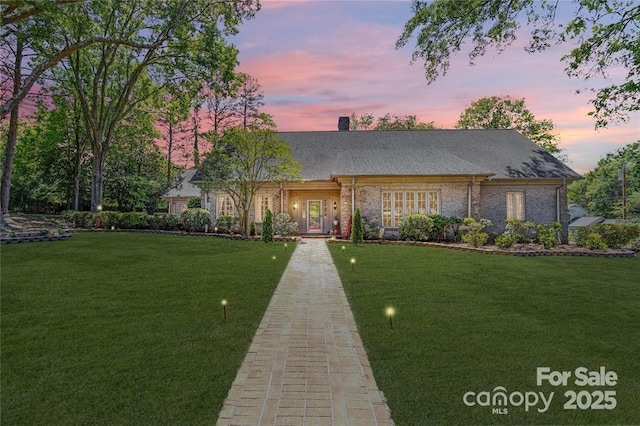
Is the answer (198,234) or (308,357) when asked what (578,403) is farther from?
(198,234)

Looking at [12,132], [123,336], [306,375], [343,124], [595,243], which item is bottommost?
[306,375]

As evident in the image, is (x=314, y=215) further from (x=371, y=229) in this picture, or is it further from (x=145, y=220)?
(x=145, y=220)

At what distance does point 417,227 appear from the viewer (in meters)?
17.1

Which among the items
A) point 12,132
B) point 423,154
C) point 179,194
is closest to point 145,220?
point 12,132

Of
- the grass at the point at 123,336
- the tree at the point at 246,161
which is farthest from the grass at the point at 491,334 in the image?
the tree at the point at 246,161

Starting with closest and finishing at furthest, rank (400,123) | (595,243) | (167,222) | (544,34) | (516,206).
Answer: (544,34) → (595,243) → (516,206) → (167,222) → (400,123)

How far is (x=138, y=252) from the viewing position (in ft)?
40.4

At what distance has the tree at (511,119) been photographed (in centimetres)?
3297

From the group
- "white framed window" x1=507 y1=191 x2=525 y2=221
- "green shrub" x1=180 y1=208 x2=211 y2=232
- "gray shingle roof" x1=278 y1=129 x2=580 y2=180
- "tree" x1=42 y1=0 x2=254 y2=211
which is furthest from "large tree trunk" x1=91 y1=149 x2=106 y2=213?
"white framed window" x1=507 y1=191 x2=525 y2=221

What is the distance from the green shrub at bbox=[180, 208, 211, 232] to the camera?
19.7 metres

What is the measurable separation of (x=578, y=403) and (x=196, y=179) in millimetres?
20383

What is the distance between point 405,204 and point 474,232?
4000 mm

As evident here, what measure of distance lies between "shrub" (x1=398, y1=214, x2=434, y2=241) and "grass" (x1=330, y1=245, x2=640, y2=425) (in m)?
6.72

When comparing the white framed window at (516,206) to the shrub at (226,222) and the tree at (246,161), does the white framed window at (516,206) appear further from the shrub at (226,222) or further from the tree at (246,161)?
the shrub at (226,222)
